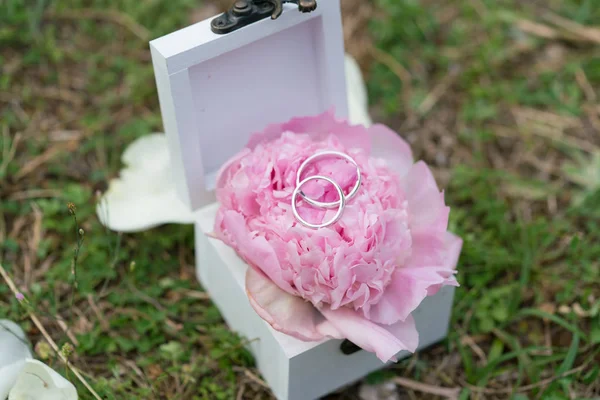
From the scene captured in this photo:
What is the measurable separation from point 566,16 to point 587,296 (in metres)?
0.92

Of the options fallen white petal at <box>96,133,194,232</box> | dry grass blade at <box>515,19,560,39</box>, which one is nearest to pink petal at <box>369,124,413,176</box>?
fallen white petal at <box>96,133,194,232</box>

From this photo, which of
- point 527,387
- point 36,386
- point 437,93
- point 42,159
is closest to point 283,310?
point 36,386

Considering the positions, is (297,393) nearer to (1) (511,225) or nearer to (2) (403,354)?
(2) (403,354)

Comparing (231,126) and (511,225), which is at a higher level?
(231,126)

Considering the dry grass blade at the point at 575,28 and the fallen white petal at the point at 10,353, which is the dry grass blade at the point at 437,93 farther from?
the fallen white petal at the point at 10,353

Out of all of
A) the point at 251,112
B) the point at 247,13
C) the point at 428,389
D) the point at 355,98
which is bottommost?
the point at 428,389

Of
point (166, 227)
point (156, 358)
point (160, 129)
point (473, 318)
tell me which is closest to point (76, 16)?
point (160, 129)

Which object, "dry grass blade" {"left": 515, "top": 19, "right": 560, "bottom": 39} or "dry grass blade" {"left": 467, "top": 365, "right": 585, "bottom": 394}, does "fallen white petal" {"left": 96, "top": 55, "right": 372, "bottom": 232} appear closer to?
"dry grass blade" {"left": 467, "top": 365, "right": 585, "bottom": 394}

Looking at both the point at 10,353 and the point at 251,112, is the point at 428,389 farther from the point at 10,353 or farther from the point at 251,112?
the point at 10,353

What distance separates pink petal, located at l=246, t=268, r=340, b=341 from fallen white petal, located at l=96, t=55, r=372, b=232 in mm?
261

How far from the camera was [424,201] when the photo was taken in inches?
45.2

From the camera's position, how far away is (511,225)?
1.51m

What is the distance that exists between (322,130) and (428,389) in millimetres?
515

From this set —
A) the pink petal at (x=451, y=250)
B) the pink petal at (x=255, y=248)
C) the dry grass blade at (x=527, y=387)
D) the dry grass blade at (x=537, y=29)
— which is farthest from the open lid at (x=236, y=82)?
the dry grass blade at (x=537, y=29)
